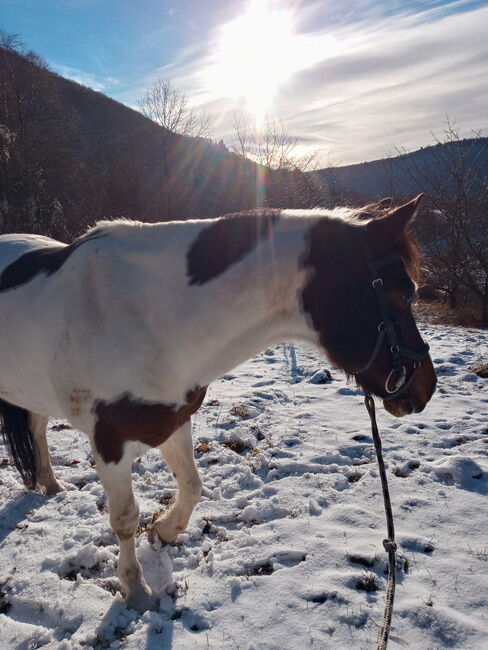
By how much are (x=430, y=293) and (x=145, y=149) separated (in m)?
38.0

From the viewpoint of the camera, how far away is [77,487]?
3576 millimetres

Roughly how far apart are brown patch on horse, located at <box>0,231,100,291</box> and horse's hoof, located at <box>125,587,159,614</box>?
1911 millimetres

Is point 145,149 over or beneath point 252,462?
over

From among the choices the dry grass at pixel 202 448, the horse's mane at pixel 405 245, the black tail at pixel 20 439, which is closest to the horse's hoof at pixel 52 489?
the black tail at pixel 20 439

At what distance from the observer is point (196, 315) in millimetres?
2025

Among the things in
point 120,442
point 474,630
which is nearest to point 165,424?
point 120,442

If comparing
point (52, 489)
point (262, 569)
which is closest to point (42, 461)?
point (52, 489)

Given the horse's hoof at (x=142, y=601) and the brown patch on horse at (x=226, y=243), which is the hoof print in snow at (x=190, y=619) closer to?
the horse's hoof at (x=142, y=601)

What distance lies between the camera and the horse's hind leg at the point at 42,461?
134 inches

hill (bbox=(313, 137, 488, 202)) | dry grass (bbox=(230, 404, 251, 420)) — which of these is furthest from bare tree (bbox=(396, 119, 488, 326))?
dry grass (bbox=(230, 404, 251, 420))

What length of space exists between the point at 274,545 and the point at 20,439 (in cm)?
210

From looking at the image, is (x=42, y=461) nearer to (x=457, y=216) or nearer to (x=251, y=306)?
(x=251, y=306)

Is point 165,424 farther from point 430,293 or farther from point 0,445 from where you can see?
point 430,293

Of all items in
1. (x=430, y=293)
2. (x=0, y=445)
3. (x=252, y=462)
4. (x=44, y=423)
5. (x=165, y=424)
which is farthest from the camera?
(x=430, y=293)
